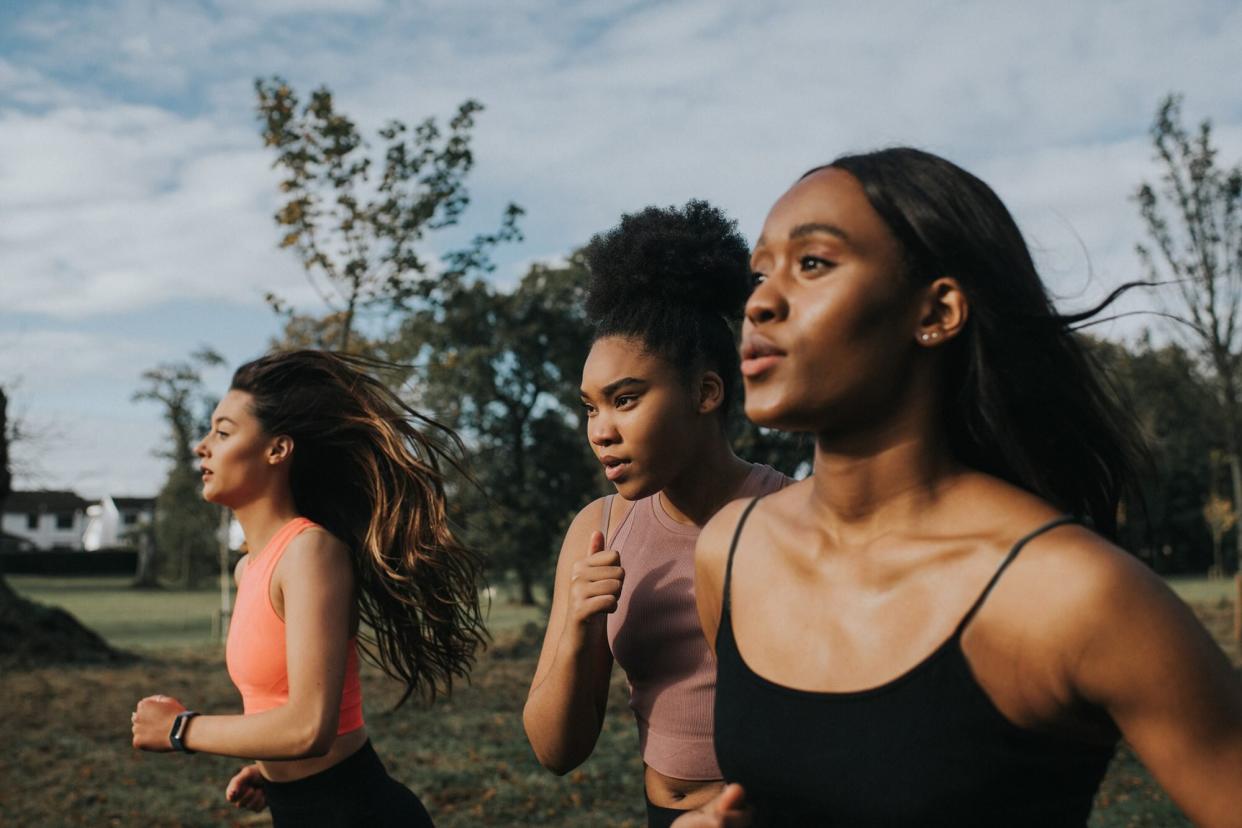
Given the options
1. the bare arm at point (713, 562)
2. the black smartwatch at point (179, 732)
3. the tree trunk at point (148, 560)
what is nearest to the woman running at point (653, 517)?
the bare arm at point (713, 562)

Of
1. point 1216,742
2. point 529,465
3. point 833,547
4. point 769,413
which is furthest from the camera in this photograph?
point 529,465

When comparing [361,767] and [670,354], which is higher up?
[670,354]

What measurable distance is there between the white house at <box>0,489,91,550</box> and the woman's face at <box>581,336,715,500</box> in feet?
356

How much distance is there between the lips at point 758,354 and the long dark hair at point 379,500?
7.14 ft

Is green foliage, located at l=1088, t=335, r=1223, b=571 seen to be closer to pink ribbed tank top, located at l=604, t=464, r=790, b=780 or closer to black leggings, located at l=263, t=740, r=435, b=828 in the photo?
pink ribbed tank top, located at l=604, t=464, r=790, b=780

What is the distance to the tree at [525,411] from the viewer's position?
99.2 ft

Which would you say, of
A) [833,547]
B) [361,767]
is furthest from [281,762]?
[833,547]

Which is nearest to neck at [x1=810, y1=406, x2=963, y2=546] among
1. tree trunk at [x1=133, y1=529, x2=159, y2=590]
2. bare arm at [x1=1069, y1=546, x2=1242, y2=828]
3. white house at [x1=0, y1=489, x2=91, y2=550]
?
bare arm at [x1=1069, y1=546, x2=1242, y2=828]

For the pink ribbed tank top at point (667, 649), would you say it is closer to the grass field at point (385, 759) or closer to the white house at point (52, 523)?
the grass field at point (385, 759)

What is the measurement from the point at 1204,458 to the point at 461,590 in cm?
4499

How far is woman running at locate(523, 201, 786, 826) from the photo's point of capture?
9.00ft

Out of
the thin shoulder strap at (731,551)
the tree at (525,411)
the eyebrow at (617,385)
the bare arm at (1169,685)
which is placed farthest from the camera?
the tree at (525,411)

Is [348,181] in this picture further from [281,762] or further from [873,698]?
[873,698]

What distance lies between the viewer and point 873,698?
1.78m
